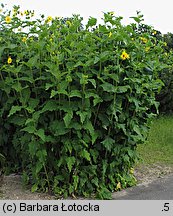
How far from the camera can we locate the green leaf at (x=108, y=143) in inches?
176

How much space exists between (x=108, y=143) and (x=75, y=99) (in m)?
0.56

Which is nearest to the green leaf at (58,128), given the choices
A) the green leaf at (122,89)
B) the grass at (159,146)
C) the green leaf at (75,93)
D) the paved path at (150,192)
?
the green leaf at (75,93)

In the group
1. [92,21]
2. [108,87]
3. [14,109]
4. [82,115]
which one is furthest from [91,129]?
[92,21]

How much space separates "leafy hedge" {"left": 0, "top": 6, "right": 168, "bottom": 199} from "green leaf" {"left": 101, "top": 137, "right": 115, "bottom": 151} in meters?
0.01

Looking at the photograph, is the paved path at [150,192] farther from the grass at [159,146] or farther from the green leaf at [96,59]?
the green leaf at [96,59]

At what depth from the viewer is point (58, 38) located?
4770 mm

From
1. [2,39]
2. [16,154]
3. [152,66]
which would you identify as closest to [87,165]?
[16,154]

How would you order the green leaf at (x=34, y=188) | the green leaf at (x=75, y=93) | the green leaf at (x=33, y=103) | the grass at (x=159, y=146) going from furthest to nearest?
the grass at (x=159, y=146)
the green leaf at (x=34, y=188)
the green leaf at (x=33, y=103)
the green leaf at (x=75, y=93)

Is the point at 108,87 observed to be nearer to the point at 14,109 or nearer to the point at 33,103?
the point at 33,103

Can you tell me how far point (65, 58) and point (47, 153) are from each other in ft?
3.24

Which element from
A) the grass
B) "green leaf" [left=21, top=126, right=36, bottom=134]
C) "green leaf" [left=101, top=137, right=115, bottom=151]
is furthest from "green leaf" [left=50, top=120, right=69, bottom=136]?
the grass

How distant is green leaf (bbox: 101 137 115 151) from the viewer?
447 centimetres

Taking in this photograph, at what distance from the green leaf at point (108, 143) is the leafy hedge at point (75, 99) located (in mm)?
10

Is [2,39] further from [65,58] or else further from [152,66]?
[152,66]
